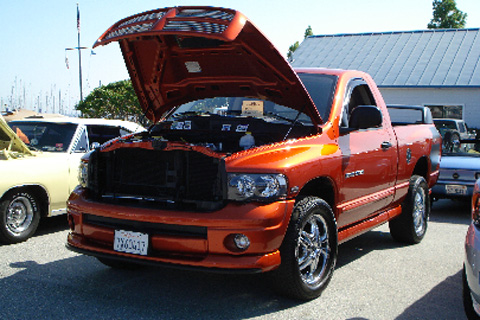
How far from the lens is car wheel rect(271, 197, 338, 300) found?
4346 millimetres

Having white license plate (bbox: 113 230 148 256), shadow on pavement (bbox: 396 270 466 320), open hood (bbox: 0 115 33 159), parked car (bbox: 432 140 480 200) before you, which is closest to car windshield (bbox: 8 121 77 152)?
open hood (bbox: 0 115 33 159)

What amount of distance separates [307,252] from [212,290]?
3.05 ft

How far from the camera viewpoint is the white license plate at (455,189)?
9516 millimetres

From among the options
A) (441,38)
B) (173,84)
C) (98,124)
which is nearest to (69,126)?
(98,124)

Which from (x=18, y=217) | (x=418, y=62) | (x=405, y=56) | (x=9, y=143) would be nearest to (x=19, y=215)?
(x=18, y=217)

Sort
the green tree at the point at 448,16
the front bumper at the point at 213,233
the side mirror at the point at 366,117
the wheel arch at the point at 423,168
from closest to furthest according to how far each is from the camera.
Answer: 1. the front bumper at the point at 213,233
2. the side mirror at the point at 366,117
3. the wheel arch at the point at 423,168
4. the green tree at the point at 448,16

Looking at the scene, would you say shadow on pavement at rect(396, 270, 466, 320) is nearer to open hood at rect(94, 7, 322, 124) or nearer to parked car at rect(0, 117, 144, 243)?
open hood at rect(94, 7, 322, 124)

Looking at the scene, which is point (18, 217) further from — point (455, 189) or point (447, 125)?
point (447, 125)

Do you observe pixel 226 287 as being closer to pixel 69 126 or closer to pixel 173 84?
pixel 173 84

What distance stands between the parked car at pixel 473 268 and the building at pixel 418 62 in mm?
24587

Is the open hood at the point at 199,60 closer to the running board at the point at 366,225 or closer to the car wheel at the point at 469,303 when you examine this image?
the running board at the point at 366,225

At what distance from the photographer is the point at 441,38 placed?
31.3 metres

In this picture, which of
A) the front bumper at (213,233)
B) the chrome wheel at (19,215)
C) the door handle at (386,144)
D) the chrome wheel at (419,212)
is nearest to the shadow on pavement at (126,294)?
the front bumper at (213,233)

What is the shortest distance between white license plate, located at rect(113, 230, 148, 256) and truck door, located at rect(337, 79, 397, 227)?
1.88 m
